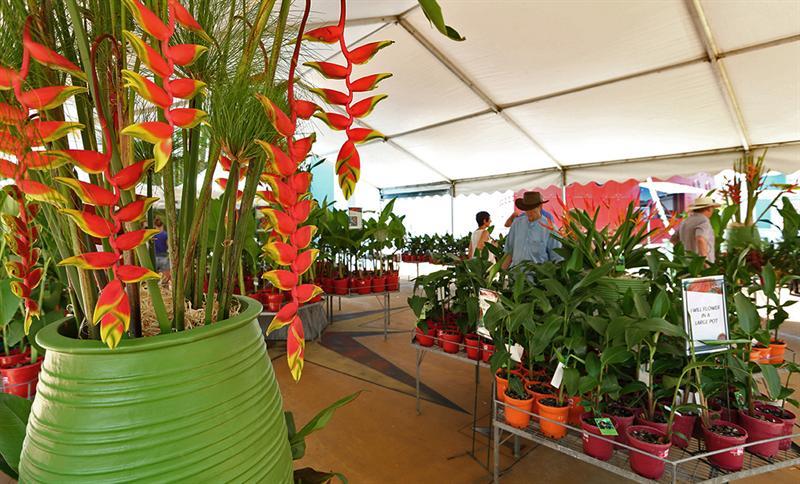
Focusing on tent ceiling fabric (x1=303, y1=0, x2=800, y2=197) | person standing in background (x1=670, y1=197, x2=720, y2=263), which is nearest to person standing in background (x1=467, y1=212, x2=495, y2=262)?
tent ceiling fabric (x1=303, y1=0, x2=800, y2=197)

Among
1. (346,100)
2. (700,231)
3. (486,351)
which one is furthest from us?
(700,231)

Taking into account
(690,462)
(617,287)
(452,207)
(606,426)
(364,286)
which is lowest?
(690,462)

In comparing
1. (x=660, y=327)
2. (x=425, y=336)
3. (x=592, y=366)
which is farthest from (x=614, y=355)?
(x=425, y=336)

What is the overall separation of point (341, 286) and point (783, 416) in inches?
119

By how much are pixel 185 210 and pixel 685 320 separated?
132 cm

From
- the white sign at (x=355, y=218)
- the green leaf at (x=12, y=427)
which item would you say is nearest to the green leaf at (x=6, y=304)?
the green leaf at (x=12, y=427)

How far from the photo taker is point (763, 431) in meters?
1.09

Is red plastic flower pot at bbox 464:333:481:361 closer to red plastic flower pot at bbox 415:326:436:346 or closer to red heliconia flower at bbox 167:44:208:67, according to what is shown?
red plastic flower pot at bbox 415:326:436:346

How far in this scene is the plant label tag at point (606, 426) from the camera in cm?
105

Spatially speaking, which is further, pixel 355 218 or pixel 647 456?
pixel 355 218

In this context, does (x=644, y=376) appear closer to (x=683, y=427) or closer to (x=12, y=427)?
(x=683, y=427)

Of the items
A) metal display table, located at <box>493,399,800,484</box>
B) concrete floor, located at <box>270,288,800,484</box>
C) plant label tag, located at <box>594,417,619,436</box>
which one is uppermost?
plant label tag, located at <box>594,417,619,436</box>

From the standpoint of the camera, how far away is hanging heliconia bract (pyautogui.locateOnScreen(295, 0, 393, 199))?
36 centimetres

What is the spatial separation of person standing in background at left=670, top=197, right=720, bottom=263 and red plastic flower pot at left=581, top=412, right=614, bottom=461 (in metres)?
2.24
